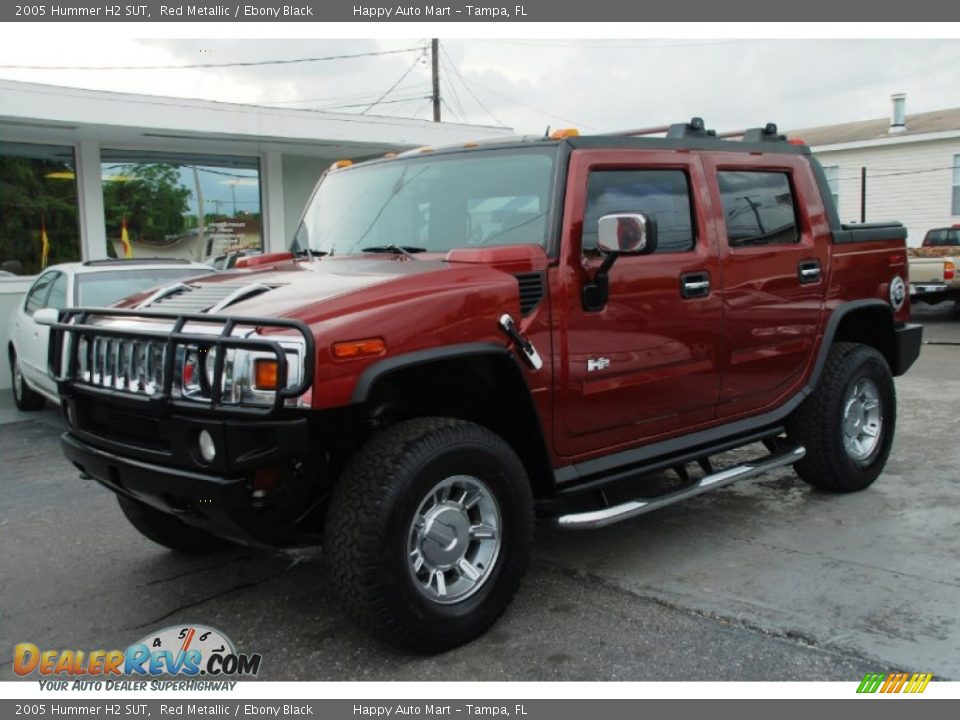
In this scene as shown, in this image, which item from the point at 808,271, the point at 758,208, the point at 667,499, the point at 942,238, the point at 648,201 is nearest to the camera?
the point at 667,499

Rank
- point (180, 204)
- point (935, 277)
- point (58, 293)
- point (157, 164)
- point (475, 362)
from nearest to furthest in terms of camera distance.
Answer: point (475, 362) → point (58, 293) → point (157, 164) → point (180, 204) → point (935, 277)

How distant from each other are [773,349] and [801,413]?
0.59 m

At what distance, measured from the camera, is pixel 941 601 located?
13.0 feet

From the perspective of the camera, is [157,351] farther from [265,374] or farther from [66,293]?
[66,293]

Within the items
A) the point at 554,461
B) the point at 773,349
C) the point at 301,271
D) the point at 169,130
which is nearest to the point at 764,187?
the point at 773,349

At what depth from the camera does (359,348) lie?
3258 mm

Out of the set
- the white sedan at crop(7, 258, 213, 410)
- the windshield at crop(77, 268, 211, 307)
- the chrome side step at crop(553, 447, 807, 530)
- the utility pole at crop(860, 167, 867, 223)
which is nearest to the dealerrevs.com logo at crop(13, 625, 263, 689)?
the chrome side step at crop(553, 447, 807, 530)

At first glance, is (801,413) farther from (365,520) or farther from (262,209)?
(262,209)

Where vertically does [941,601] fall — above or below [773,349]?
below

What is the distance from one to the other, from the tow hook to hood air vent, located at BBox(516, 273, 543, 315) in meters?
0.13

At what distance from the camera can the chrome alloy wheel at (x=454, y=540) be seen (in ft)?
11.5

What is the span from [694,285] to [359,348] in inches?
79.2

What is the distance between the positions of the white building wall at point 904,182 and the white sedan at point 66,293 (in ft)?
67.1

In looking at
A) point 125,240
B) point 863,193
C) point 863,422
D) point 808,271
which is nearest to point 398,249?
point 808,271
